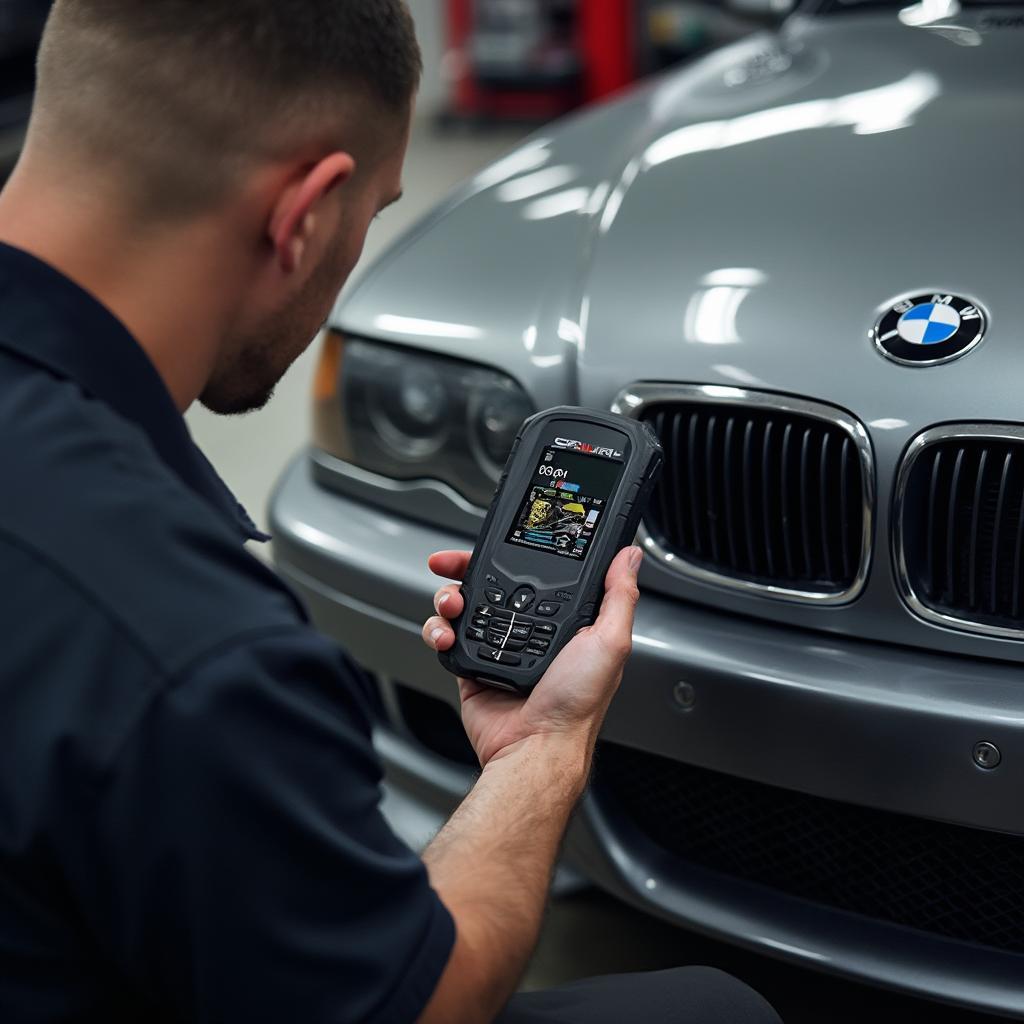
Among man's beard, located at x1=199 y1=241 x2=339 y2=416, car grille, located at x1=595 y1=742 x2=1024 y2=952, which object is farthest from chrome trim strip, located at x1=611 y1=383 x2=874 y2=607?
man's beard, located at x1=199 y1=241 x2=339 y2=416

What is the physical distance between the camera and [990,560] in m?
1.32

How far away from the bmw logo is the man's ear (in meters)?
0.65

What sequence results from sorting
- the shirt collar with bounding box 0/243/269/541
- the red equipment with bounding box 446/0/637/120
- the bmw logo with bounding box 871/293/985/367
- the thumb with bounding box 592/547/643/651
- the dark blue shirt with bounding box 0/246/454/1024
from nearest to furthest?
the dark blue shirt with bounding box 0/246/454/1024, the shirt collar with bounding box 0/243/269/541, the thumb with bounding box 592/547/643/651, the bmw logo with bounding box 871/293/985/367, the red equipment with bounding box 446/0/637/120

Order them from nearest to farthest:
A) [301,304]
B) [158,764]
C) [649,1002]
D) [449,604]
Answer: [158,764] < [301,304] < [649,1002] < [449,604]

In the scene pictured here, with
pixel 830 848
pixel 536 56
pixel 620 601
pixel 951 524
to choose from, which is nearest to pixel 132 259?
pixel 620 601

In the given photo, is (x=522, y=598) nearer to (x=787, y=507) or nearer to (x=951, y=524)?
(x=787, y=507)

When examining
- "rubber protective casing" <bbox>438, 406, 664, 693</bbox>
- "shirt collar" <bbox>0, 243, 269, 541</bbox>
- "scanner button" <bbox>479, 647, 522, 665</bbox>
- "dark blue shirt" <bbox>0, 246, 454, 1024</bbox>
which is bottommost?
"scanner button" <bbox>479, 647, 522, 665</bbox>

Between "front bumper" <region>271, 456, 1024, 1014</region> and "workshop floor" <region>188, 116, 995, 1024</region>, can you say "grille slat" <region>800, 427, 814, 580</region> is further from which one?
"workshop floor" <region>188, 116, 995, 1024</region>

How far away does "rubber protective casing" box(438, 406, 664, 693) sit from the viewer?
1.30m

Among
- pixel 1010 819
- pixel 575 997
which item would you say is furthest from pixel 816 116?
pixel 575 997

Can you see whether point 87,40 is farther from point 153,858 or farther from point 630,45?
point 630,45

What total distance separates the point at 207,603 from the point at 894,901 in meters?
0.97

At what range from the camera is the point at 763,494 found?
4.62 ft

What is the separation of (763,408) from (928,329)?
17 centimetres
